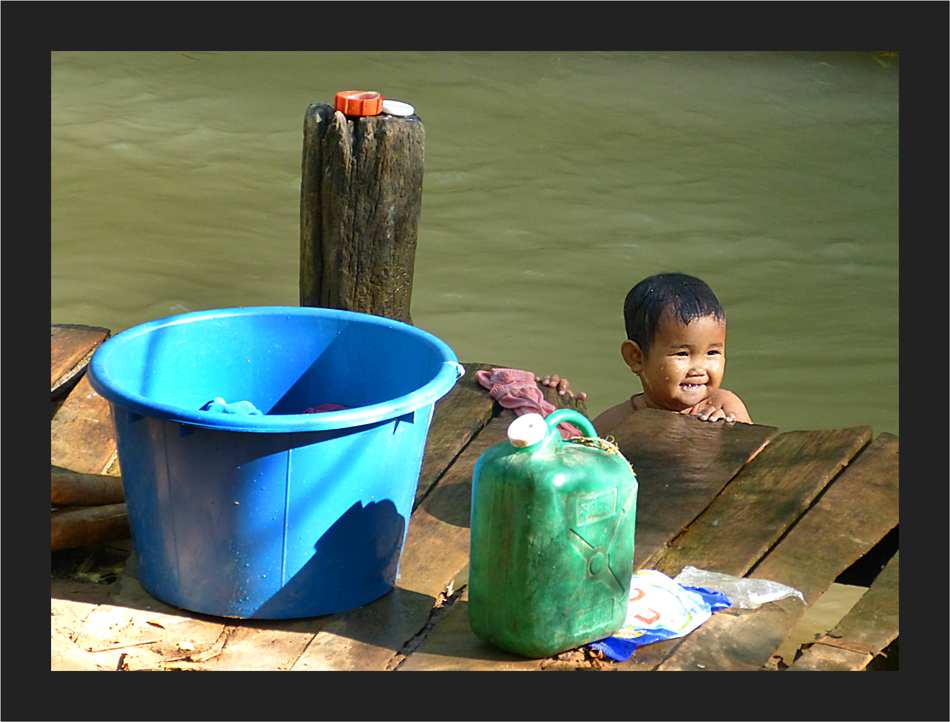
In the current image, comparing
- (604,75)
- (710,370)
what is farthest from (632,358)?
(604,75)

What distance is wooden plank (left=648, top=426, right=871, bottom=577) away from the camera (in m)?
3.09

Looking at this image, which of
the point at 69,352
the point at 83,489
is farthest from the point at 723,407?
the point at 69,352

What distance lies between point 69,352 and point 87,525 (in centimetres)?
132

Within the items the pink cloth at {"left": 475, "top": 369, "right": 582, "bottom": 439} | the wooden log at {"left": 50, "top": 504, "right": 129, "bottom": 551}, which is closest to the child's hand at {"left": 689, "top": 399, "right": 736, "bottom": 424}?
the pink cloth at {"left": 475, "top": 369, "right": 582, "bottom": 439}

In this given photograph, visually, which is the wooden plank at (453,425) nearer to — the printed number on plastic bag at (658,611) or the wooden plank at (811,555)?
the printed number on plastic bag at (658,611)

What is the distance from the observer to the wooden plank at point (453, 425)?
3.63 meters

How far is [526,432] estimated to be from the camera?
239 cm

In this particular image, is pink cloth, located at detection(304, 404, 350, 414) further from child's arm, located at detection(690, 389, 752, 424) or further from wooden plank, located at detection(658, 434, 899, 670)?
child's arm, located at detection(690, 389, 752, 424)

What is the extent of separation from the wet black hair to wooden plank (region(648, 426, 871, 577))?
544mm

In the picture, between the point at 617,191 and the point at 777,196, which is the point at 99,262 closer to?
the point at 617,191

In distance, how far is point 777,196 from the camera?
28.5ft

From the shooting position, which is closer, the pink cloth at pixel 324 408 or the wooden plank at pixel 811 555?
the wooden plank at pixel 811 555

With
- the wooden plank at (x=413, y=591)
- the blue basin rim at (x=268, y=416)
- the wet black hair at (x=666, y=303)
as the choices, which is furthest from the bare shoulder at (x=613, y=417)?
the blue basin rim at (x=268, y=416)

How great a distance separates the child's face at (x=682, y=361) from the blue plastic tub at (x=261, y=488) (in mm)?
1180
